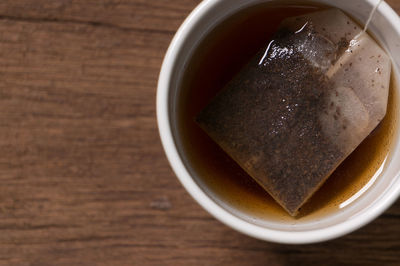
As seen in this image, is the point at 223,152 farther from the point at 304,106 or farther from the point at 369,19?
the point at 369,19

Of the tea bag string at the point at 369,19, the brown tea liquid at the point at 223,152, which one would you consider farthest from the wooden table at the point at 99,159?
the tea bag string at the point at 369,19

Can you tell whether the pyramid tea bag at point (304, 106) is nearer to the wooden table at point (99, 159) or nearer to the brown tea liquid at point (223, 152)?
the brown tea liquid at point (223, 152)

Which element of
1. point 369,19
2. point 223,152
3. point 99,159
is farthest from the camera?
point 99,159

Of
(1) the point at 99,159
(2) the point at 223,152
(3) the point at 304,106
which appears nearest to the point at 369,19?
(3) the point at 304,106

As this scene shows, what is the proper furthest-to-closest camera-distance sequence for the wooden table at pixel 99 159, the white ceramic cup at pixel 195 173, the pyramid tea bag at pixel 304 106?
the wooden table at pixel 99 159, the pyramid tea bag at pixel 304 106, the white ceramic cup at pixel 195 173

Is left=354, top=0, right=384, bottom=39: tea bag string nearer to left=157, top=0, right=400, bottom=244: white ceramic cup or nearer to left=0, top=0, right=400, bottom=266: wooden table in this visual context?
left=157, top=0, right=400, bottom=244: white ceramic cup

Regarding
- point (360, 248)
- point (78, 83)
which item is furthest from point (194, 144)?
point (360, 248)

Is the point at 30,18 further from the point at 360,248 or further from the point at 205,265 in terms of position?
the point at 360,248
